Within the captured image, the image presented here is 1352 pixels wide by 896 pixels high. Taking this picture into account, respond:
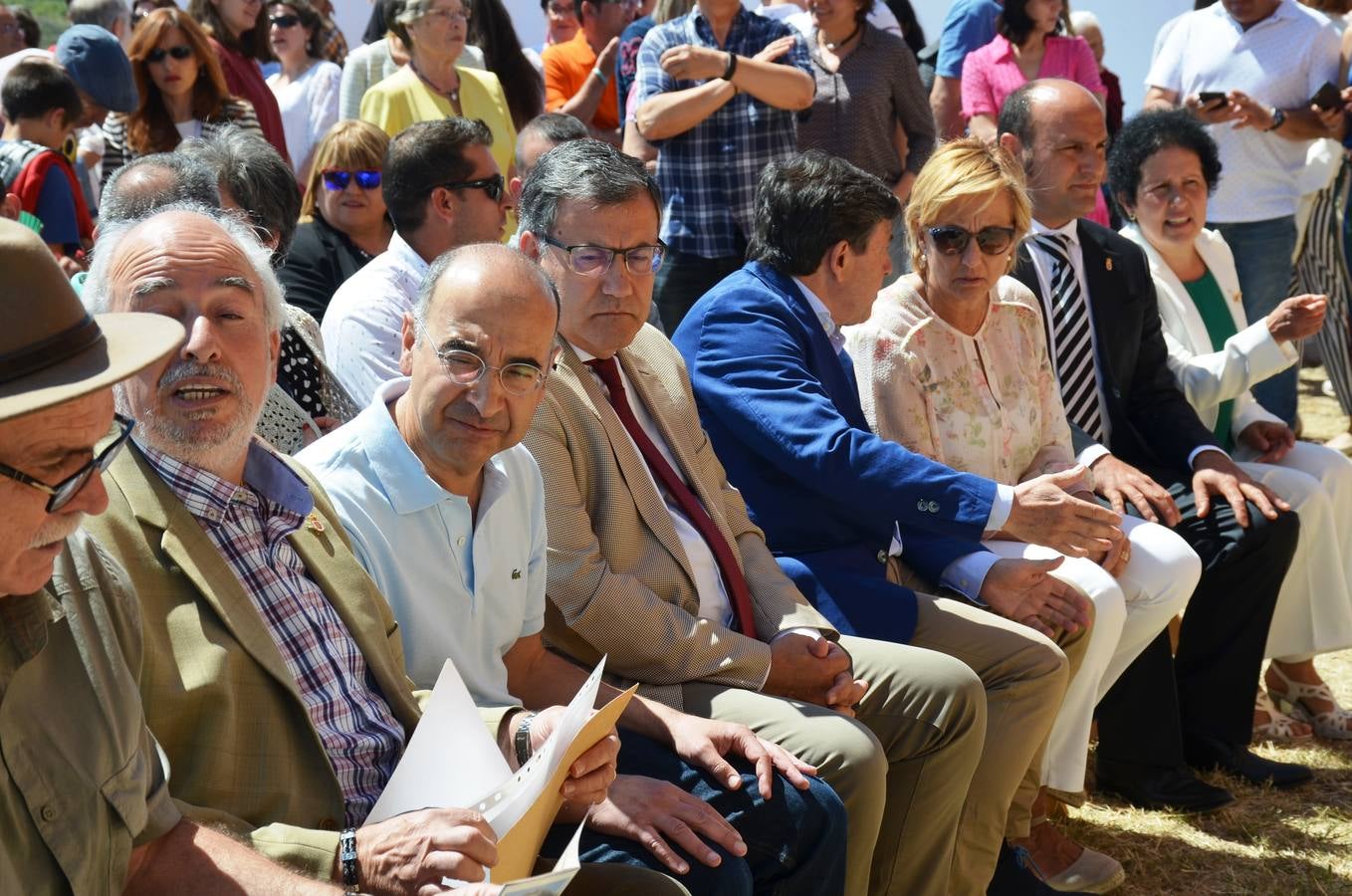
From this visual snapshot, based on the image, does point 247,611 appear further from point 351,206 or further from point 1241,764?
point 1241,764

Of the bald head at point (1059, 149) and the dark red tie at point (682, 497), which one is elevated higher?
the bald head at point (1059, 149)

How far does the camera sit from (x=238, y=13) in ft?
22.5

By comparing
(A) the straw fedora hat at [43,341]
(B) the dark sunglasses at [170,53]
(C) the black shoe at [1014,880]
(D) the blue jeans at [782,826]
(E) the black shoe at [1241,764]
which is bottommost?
(E) the black shoe at [1241,764]

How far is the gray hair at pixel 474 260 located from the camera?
8.69 feet

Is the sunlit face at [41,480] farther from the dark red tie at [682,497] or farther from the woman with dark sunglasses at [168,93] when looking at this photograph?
the woman with dark sunglasses at [168,93]

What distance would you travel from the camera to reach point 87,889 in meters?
1.70

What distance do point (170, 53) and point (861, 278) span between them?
11.1 feet

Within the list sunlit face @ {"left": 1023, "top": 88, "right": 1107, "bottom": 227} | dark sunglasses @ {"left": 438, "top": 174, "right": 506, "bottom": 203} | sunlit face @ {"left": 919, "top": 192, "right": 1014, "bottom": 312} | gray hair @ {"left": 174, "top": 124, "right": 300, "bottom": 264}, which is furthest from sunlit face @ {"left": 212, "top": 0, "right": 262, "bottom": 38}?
sunlit face @ {"left": 919, "top": 192, "right": 1014, "bottom": 312}

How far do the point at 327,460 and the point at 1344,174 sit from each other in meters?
6.35

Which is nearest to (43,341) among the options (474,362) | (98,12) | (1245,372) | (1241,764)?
(474,362)

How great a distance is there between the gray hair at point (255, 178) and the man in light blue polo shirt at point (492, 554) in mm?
1491

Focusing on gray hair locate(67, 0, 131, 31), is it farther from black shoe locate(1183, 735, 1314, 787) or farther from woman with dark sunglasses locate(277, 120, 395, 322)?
black shoe locate(1183, 735, 1314, 787)

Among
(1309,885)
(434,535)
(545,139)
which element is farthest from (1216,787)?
(545,139)

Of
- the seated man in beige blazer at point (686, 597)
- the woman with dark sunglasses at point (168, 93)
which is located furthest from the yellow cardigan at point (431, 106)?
the seated man in beige blazer at point (686, 597)
